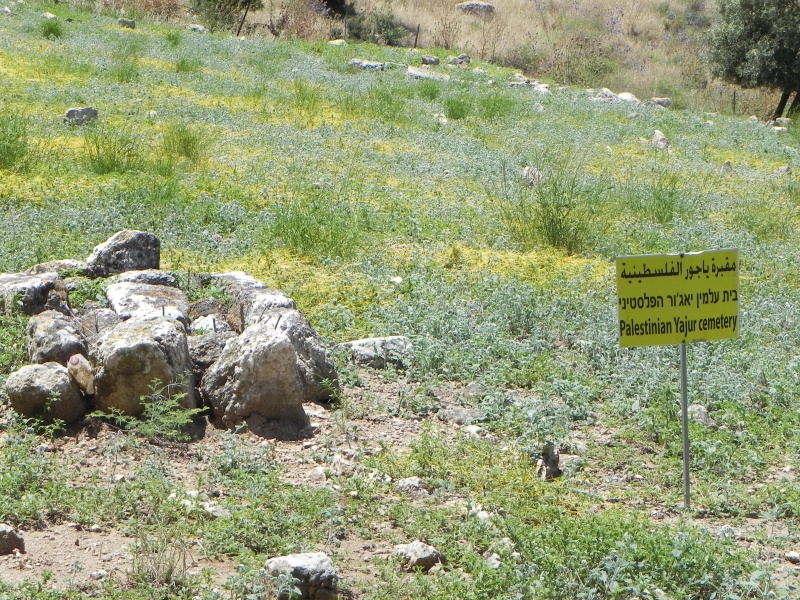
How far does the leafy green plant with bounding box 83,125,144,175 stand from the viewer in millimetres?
9828

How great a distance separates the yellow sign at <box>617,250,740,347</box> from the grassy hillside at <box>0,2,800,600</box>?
29.8 inches

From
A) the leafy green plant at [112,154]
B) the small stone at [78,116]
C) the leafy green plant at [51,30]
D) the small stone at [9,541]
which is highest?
the leafy green plant at [51,30]

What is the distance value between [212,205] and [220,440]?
4573 millimetres

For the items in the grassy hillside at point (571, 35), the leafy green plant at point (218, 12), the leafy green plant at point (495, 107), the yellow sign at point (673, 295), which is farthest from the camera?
the grassy hillside at point (571, 35)

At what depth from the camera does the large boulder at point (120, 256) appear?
663cm

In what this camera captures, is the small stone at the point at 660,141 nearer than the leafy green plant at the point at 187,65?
Yes

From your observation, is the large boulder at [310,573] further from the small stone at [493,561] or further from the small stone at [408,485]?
the small stone at [408,485]

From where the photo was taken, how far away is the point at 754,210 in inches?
422

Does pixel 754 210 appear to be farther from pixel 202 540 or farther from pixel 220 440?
pixel 202 540

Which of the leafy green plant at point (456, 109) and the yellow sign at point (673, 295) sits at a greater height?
the leafy green plant at point (456, 109)

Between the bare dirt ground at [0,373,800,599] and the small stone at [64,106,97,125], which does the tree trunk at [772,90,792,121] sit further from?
the bare dirt ground at [0,373,800,599]

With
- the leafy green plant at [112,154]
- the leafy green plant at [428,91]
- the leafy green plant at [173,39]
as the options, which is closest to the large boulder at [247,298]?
the leafy green plant at [112,154]

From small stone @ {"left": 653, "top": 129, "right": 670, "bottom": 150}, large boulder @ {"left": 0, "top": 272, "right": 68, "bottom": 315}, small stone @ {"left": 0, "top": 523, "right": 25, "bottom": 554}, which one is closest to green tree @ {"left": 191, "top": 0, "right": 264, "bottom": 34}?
small stone @ {"left": 653, "top": 129, "right": 670, "bottom": 150}

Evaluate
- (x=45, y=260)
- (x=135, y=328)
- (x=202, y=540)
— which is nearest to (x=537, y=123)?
(x=45, y=260)
